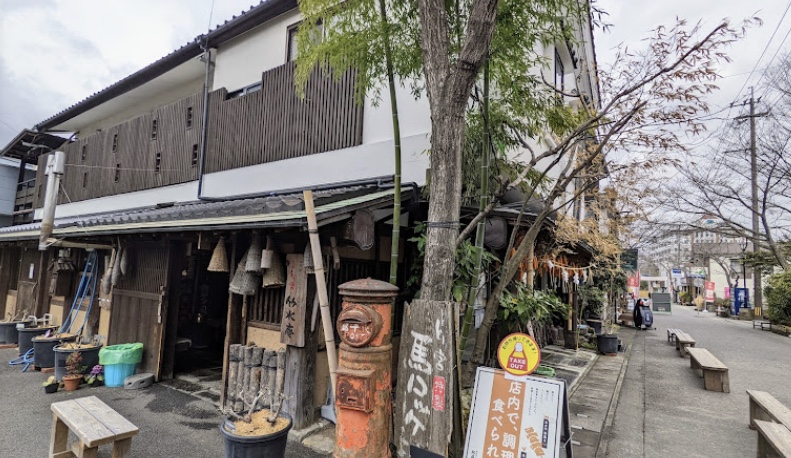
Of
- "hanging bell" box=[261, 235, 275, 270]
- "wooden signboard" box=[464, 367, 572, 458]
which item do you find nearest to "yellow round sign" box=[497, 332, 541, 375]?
"wooden signboard" box=[464, 367, 572, 458]

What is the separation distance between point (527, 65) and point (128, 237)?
833 cm

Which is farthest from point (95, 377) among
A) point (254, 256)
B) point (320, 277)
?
point (320, 277)

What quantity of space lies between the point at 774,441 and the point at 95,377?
1010 cm

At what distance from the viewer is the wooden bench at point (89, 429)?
3.89 meters

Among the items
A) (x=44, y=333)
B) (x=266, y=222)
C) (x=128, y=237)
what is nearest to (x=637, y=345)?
(x=266, y=222)

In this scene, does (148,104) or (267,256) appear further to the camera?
(148,104)

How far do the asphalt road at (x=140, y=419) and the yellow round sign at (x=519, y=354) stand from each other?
2646 millimetres

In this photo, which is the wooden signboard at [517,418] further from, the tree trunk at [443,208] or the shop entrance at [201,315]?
the shop entrance at [201,315]

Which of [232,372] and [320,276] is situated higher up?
[320,276]

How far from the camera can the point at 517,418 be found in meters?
Result: 3.95

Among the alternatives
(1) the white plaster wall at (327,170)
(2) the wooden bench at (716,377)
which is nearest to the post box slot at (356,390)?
(1) the white plaster wall at (327,170)

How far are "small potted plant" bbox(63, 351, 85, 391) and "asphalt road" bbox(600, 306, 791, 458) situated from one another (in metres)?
8.77

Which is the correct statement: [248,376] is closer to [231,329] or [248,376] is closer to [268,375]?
[268,375]

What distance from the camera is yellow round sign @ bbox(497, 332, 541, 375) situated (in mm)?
3921
